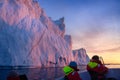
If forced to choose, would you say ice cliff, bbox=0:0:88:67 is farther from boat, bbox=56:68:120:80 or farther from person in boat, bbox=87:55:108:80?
person in boat, bbox=87:55:108:80

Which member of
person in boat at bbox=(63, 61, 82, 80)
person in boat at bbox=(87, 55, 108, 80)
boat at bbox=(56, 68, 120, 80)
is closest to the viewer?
person in boat at bbox=(63, 61, 82, 80)

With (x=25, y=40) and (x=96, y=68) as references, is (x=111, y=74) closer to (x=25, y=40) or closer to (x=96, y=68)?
(x=96, y=68)

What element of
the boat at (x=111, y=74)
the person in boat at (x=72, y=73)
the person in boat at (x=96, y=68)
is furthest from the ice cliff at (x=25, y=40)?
the person in boat at (x=72, y=73)

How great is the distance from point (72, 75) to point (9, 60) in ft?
88.5

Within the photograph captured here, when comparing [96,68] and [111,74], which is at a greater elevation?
[96,68]

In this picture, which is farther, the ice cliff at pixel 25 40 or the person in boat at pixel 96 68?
the ice cliff at pixel 25 40

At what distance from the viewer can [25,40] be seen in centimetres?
3603

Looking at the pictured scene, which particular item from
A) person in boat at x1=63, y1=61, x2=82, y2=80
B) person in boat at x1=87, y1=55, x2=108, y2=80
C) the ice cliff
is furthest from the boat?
the ice cliff

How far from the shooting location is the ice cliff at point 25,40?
3297cm

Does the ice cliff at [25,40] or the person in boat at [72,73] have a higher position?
the ice cliff at [25,40]

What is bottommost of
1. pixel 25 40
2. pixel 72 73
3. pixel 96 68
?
pixel 72 73

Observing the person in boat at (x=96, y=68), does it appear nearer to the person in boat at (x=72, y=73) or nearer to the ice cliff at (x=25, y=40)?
the person in boat at (x=72, y=73)

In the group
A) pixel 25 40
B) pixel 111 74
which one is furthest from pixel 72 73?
pixel 25 40

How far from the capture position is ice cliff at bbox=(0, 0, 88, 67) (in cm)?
3297
